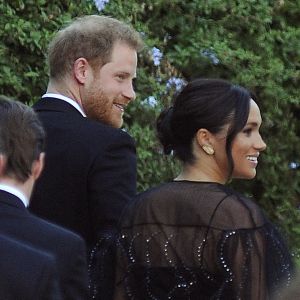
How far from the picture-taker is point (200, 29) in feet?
22.0

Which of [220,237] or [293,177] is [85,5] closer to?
[293,177]

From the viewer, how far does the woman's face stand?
11.7ft

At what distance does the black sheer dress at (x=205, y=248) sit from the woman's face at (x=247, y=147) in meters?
0.16

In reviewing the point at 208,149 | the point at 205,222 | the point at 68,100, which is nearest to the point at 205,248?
the point at 205,222

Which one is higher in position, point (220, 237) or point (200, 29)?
point (220, 237)

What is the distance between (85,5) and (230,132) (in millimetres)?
2783

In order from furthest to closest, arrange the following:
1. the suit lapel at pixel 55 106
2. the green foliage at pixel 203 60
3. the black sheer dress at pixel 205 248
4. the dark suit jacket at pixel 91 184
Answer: the green foliage at pixel 203 60 → the suit lapel at pixel 55 106 → the dark suit jacket at pixel 91 184 → the black sheer dress at pixel 205 248

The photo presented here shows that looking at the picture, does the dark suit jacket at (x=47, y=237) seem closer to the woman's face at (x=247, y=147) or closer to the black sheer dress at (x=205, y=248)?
the black sheer dress at (x=205, y=248)

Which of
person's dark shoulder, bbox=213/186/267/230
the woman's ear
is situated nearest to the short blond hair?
the woman's ear

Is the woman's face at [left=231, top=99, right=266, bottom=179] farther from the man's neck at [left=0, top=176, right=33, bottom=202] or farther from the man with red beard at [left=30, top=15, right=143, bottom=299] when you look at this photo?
the man's neck at [left=0, top=176, right=33, bottom=202]

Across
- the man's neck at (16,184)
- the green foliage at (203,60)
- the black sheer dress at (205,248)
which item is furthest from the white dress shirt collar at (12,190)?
the green foliage at (203,60)

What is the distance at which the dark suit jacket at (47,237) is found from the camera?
9.54 ft

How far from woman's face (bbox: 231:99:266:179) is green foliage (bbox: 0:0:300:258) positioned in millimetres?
2403

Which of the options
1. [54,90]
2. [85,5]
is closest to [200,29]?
[85,5]
